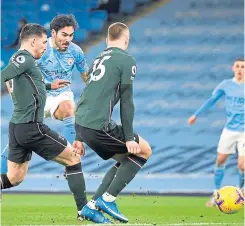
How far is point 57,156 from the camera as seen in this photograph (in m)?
8.68

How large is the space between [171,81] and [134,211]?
614cm

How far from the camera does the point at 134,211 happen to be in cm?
1148

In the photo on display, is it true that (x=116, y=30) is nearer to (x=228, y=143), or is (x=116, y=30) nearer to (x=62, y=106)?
(x=62, y=106)

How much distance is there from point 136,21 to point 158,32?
0.54 m

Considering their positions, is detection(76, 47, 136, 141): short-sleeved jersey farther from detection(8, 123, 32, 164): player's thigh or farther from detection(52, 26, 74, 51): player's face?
detection(52, 26, 74, 51): player's face

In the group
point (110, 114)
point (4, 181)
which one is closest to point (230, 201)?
point (110, 114)

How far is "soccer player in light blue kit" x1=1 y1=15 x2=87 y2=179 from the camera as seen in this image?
973 cm

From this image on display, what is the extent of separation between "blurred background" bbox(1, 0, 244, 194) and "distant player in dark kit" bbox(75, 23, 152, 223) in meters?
7.65

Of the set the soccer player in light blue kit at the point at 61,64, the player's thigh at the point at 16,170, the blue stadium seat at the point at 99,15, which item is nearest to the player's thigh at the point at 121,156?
the player's thigh at the point at 16,170

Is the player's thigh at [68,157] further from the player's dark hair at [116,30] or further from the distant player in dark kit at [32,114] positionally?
the player's dark hair at [116,30]

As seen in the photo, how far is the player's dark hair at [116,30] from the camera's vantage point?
27.3 feet

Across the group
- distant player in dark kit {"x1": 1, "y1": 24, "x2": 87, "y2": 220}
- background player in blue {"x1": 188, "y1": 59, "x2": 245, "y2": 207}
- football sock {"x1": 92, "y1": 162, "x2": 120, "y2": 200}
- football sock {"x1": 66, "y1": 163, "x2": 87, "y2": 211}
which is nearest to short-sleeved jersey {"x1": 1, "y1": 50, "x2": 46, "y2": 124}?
distant player in dark kit {"x1": 1, "y1": 24, "x2": 87, "y2": 220}

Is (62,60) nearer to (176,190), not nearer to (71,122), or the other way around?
(71,122)

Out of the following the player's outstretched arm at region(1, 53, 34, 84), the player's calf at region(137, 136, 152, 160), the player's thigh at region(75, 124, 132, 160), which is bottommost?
the player's calf at region(137, 136, 152, 160)
